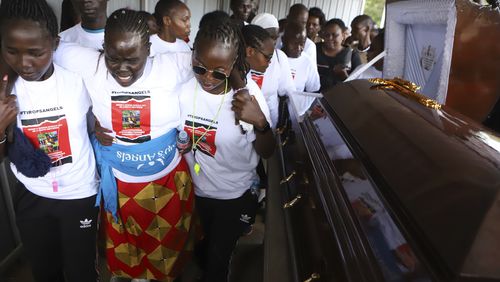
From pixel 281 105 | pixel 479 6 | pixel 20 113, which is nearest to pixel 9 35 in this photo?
pixel 20 113

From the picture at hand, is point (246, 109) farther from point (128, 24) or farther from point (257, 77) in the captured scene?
point (257, 77)

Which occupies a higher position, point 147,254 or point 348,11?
point 348,11

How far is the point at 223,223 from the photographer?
5.86 feet

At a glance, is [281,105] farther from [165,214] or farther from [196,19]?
[196,19]

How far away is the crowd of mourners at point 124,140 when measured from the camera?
1.35 metres

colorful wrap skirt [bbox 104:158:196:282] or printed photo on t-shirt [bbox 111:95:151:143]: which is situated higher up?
printed photo on t-shirt [bbox 111:95:151:143]

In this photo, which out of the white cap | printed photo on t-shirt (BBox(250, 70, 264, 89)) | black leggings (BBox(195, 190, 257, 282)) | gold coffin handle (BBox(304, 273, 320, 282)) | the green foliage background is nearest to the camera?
gold coffin handle (BBox(304, 273, 320, 282))

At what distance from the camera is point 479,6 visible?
1.30 metres

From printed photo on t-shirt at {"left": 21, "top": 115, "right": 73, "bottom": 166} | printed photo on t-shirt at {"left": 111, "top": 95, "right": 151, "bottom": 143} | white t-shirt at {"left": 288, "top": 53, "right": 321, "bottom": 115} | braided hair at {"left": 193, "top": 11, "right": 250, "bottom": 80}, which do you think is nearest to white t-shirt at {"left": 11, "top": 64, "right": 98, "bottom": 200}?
printed photo on t-shirt at {"left": 21, "top": 115, "right": 73, "bottom": 166}

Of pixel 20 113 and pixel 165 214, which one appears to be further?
pixel 165 214

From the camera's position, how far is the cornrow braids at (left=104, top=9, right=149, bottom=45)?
53.7 inches

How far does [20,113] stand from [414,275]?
1495mm

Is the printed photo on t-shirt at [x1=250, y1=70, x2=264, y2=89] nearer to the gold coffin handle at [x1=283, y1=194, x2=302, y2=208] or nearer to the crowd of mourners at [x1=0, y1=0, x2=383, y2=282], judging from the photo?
the crowd of mourners at [x1=0, y1=0, x2=383, y2=282]

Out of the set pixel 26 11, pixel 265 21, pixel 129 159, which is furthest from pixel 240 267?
pixel 265 21
